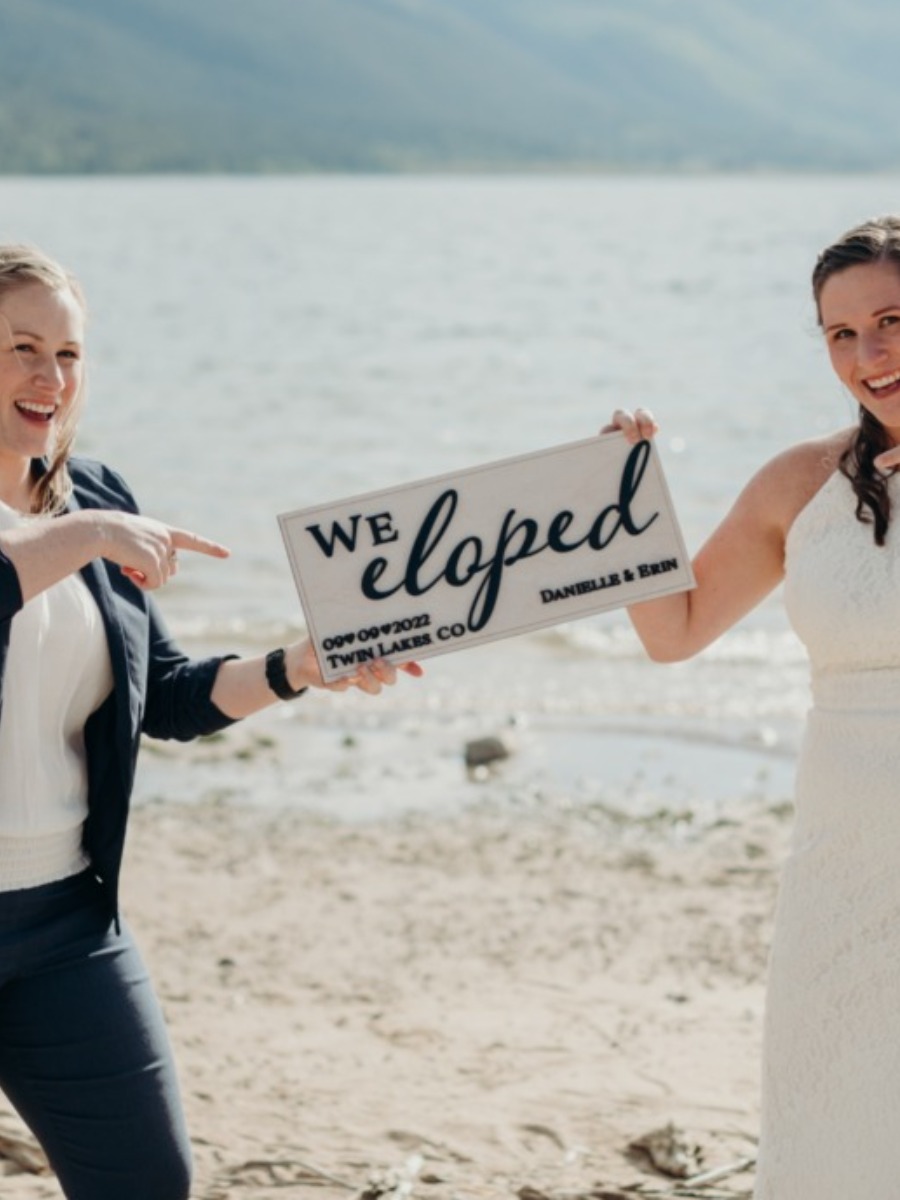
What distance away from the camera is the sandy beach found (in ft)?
18.3

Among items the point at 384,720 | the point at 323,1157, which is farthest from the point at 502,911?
the point at 384,720

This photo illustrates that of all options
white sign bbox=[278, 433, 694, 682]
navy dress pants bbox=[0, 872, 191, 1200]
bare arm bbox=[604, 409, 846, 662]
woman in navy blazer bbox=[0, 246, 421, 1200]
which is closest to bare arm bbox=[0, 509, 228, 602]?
woman in navy blazer bbox=[0, 246, 421, 1200]

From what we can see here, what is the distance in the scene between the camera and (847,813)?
3537mm

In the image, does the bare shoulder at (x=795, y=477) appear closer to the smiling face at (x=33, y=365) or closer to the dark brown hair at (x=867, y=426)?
the dark brown hair at (x=867, y=426)

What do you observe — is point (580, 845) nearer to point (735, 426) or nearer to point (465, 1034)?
point (465, 1034)

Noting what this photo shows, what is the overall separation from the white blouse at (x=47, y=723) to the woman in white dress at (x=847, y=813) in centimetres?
133

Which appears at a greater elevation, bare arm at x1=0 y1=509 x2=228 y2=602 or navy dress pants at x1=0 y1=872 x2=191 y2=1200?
bare arm at x1=0 y1=509 x2=228 y2=602

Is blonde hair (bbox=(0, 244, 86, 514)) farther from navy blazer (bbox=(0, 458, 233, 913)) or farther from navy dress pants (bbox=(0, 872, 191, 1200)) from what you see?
navy dress pants (bbox=(0, 872, 191, 1200))

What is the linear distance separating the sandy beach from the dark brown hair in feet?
7.57

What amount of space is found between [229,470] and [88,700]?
66.9 ft

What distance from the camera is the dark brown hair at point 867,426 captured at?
3611 millimetres

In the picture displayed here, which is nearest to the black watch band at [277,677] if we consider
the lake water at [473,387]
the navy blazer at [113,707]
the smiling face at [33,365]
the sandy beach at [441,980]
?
the navy blazer at [113,707]

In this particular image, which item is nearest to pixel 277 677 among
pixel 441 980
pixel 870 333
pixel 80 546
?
pixel 80 546

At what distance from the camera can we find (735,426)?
→ 2872cm
